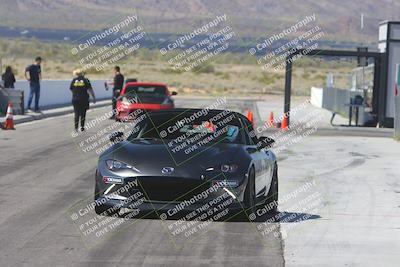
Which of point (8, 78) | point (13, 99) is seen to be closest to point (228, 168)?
→ point (13, 99)

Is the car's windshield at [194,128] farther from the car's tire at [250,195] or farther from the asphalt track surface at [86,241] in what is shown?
the asphalt track surface at [86,241]

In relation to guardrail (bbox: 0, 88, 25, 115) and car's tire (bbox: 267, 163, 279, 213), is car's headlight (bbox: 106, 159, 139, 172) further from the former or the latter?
guardrail (bbox: 0, 88, 25, 115)

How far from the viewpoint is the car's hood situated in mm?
10867

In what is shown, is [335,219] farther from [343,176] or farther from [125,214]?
[343,176]

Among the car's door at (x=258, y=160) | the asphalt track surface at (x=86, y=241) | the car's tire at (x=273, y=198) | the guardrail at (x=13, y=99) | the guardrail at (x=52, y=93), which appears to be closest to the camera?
the asphalt track surface at (x=86, y=241)

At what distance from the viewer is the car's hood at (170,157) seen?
10867 millimetres

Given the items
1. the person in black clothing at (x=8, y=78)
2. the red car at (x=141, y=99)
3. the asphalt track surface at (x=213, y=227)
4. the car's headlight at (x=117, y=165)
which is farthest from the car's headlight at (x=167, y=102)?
the car's headlight at (x=117, y=165)

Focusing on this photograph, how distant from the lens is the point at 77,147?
845 inches

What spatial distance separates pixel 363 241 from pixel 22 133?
53.8 feet

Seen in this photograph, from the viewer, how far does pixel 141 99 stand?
101 feet

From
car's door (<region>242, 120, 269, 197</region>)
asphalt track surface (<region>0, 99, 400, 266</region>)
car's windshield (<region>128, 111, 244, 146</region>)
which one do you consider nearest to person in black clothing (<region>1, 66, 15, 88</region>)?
asphalt track surface (<region>0, 99, 400, 266</region>)

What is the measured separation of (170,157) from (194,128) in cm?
151

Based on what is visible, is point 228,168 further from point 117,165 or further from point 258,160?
point 117,165

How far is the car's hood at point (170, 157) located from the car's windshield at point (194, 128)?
0.41 m
